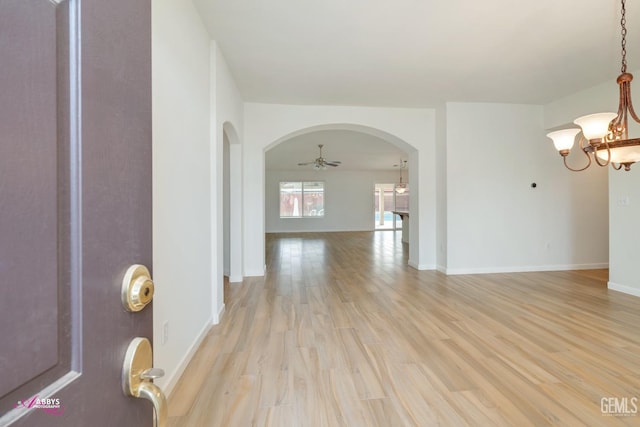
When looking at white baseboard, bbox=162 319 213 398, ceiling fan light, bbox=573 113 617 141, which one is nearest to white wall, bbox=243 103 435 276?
white baseboard, bbox=162 319 213 398

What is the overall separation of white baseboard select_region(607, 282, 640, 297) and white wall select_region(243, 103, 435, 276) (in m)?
2.30

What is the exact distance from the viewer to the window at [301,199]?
38.8 feet

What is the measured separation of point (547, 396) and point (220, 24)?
3720mm

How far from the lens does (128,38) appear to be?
0.54 metres

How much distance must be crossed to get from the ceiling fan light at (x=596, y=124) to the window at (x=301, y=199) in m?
9.94

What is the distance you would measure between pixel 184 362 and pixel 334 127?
4084mm

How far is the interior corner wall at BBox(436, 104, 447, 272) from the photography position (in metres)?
4.78

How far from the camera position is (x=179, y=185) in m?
1.98

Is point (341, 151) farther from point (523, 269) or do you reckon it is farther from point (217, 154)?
point (217, 154)

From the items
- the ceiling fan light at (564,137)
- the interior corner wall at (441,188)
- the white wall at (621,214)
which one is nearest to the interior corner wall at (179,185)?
the ceiling fan light at (564,137)

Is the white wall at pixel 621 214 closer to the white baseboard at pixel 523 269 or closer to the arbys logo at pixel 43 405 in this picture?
the white baseboard at pixel 523 269

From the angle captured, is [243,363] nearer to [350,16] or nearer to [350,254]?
[350,16]

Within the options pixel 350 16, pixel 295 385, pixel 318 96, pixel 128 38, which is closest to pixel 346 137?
pixel 318 96

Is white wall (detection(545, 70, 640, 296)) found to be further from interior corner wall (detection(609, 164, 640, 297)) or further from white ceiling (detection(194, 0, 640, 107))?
white ceiling (detection(194, 0, 640, 107))
